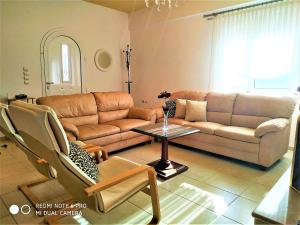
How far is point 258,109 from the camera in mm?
3270

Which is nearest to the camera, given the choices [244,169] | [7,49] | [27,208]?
[27,208]

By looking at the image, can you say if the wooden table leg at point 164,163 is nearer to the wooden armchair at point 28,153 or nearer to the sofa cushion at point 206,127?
the sofa cushion at point 206,127

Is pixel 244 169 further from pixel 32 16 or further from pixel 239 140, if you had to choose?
pixel 32 16

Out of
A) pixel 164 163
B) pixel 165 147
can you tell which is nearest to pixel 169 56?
pixel 165 147

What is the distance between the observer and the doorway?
450 centimetres

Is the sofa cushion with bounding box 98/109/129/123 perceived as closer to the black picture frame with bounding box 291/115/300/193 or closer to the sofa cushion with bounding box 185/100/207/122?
the sofa cushion with bounding box 185/100/207/122

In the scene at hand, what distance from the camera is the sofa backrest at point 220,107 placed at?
3.56m

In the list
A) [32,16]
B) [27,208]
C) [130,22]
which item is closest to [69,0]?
[32,16]

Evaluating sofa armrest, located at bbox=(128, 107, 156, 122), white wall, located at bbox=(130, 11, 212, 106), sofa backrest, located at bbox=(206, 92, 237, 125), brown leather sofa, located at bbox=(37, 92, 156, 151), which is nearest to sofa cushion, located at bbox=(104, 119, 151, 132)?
brown leather sofa, located at bbox=(37, 92, 156, 151)

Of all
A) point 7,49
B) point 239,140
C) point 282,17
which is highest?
point 282,17

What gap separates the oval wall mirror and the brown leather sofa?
1508 mm

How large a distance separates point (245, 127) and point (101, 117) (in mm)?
2357

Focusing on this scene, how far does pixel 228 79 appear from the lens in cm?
408

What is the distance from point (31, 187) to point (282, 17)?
415 centimetres
